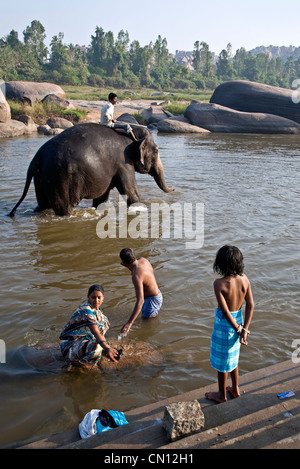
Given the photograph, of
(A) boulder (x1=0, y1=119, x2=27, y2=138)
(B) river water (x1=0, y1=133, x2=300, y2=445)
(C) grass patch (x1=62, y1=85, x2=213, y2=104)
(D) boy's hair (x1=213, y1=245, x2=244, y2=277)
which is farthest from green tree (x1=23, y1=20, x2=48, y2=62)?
(D) boy's hair (x1=213, y1=245, x2=244, y2=277)

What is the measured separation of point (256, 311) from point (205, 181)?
7.30 m

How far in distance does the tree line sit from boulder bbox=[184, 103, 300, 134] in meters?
37.8

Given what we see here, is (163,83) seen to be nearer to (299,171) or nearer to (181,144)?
(181,144)

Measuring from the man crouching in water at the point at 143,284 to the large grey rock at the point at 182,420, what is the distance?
1.65 meters

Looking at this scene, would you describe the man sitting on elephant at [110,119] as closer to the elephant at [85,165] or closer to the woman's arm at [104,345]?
the elephant at [85,165]

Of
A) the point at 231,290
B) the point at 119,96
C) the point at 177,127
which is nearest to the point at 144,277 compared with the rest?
the point at 231,290

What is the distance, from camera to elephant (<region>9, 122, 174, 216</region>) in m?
7.24

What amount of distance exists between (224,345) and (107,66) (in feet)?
270

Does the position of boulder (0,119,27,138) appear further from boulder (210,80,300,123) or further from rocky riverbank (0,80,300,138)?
boulder (210,80,300,123)

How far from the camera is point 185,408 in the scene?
268 cm

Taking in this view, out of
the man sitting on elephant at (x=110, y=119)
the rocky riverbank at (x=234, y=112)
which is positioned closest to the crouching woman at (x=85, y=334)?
the man sitting on elephant at (x=110, y=119)

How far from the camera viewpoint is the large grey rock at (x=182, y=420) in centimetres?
258

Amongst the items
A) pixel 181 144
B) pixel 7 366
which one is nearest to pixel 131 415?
pixel 7 366
